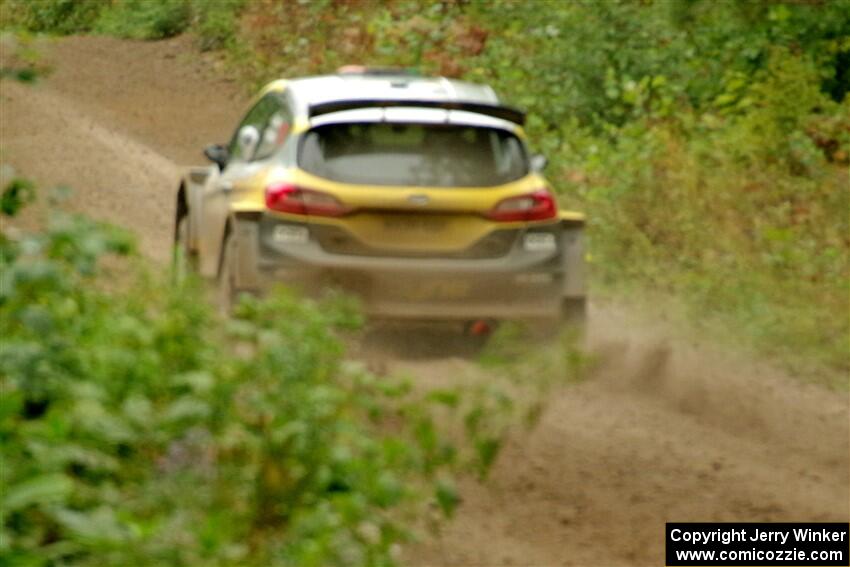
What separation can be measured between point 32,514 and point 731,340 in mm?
7324

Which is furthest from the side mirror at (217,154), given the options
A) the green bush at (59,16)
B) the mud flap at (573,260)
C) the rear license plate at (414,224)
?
the green bush at (59,16)

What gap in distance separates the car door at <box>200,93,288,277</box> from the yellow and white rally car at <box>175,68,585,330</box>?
0.28 m

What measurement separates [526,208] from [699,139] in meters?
6.36

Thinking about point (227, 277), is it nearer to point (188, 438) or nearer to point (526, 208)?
point (526, 208)

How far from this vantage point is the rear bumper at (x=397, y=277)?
36.8 ft

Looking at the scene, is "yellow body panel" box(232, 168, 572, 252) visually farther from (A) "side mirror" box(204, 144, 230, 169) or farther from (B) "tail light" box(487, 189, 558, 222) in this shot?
(A) "side mirror" box(204, 144, 230, 169)

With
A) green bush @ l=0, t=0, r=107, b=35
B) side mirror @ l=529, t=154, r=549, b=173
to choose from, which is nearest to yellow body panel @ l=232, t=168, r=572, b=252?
side mirror @ l=529, t=154, r=549, b=173

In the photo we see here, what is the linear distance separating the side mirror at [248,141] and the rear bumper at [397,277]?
3.69ft

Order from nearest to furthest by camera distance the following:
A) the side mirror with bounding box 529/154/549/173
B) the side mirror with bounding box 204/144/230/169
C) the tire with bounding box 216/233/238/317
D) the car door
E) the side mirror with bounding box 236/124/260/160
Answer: the tire with bounding box 216/233/238/317, the side mirror with bounding box 529/154/549/173, the car door, the side mirror with bounding box 236/124/260/160, the side mirror with bounding box 204/144/230/169

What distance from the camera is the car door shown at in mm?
11922

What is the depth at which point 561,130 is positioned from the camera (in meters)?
19.5

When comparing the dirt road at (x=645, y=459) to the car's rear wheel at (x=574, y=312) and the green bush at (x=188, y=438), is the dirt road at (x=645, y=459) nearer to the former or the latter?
the car's rear wheel at (x=574, y=312)

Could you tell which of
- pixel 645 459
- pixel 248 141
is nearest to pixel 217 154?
pixel 248 141

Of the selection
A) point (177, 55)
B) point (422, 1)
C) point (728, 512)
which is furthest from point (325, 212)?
point (177, 55)
